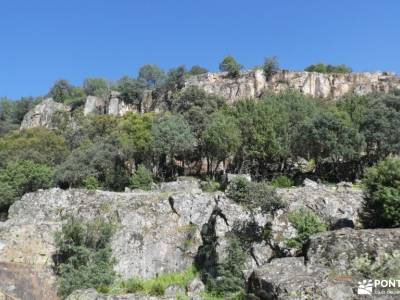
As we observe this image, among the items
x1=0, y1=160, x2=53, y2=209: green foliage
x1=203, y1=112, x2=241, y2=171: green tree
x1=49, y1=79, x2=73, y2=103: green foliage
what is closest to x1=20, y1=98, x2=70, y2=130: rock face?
x1=49, y1=79, x2=73, y2=103: green foliage

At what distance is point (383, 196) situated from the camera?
2342 cm

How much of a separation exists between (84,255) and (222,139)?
24.5m

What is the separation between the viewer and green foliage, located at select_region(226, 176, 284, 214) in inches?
1168

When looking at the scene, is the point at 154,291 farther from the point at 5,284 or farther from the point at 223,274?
the point at 5,284

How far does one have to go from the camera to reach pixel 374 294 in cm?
1580

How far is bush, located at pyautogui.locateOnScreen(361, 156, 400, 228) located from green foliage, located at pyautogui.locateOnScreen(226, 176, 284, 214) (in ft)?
20.6

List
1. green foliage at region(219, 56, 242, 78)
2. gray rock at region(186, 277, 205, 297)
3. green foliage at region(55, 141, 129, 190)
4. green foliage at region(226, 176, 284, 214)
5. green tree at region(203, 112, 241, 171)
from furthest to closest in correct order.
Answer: green foliage at region(219, 56, 242, 78), green tree at region(203, 112, 241, 171), green foliage at region(55, 141, 129, 190), green foliage at region(226, 176, 284, 214), gray rock at region(186, 277, 205, 297)

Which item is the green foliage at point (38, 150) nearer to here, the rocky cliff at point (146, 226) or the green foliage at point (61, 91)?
the rocky cliff at point (146, 226)

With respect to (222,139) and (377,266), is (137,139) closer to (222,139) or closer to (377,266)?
(222,139)

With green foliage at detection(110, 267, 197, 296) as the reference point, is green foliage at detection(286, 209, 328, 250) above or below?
above

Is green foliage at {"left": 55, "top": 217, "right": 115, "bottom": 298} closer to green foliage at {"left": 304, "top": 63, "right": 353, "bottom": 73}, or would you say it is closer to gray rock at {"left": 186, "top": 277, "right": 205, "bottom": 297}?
gray rock at {"left": 186, "top": 277, "right": 205, "bottom": 297}

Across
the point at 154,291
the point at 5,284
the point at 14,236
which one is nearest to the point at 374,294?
the point at 154,291

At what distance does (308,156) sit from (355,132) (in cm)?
580

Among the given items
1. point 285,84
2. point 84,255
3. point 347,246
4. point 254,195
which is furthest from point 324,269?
point 285,84
